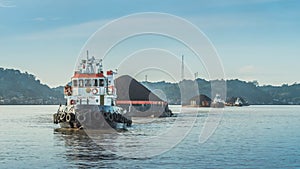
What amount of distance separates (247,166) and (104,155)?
10.8 m

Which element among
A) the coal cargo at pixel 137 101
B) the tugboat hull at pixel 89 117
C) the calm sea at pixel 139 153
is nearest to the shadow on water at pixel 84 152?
the calm sea at pixel 139 153

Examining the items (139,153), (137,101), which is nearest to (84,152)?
(139,153)

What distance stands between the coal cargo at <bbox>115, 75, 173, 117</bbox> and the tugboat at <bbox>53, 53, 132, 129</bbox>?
151 ft

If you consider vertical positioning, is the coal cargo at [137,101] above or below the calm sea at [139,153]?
above

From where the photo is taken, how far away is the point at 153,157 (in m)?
35.8

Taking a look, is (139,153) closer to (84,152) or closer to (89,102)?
(84,152)

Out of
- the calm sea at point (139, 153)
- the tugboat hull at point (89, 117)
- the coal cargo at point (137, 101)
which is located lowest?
the calm sea at point (139, 153)

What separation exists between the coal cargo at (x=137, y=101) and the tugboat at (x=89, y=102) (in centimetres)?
4614

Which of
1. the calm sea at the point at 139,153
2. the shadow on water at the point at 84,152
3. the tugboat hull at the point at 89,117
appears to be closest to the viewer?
the calm sea at the point at 139,153

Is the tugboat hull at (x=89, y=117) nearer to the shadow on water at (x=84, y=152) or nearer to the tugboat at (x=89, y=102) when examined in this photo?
the tugboat at (x=89, y=102)

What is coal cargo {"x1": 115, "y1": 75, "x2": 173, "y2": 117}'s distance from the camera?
11675 centimetres

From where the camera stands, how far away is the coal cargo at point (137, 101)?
11675cm

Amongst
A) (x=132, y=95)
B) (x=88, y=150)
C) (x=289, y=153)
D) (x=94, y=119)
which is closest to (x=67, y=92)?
(x=94, y=119)

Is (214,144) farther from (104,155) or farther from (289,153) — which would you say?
(104,155)
